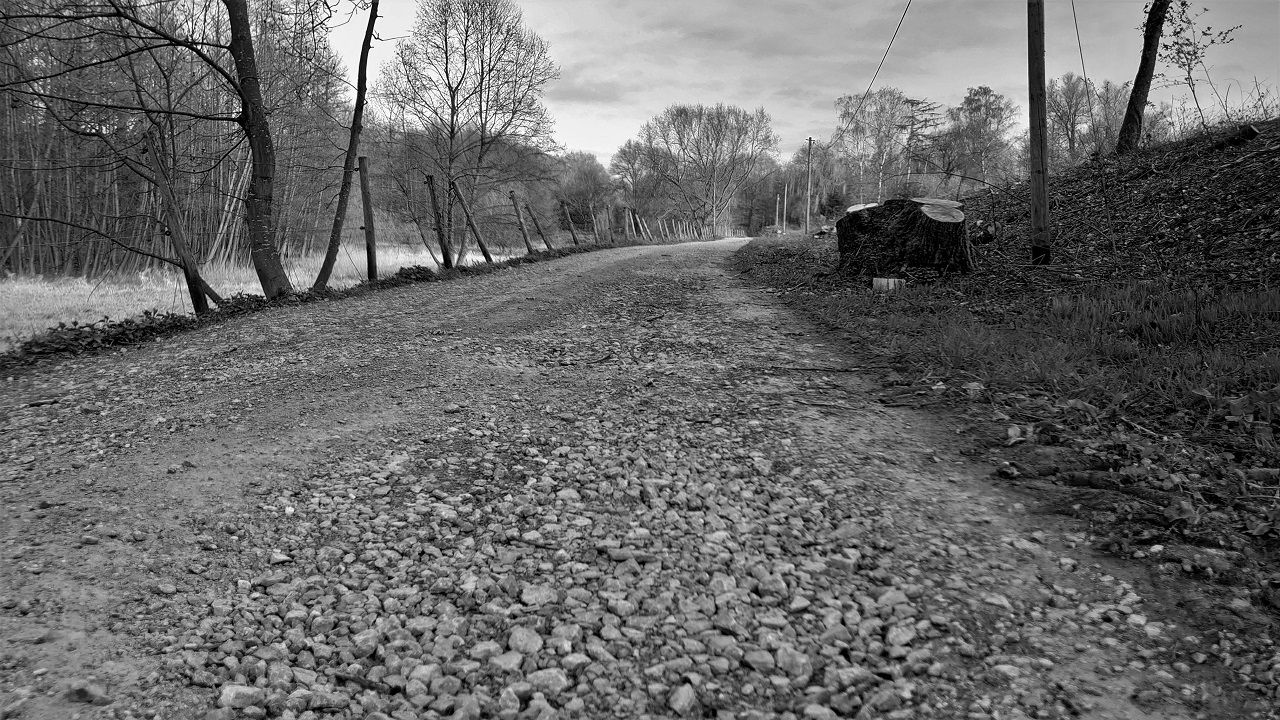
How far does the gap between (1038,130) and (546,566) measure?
8266 millimetres

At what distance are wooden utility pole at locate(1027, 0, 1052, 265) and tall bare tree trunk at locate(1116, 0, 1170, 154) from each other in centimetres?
591

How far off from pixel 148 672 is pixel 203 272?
17.2m

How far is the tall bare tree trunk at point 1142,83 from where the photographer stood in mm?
11922

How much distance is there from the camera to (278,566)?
2541 mm

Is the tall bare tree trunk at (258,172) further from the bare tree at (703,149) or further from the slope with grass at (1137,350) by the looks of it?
the bare tree at (703,149)

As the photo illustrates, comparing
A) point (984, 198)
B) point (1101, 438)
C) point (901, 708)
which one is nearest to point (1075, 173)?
point (984, 198)

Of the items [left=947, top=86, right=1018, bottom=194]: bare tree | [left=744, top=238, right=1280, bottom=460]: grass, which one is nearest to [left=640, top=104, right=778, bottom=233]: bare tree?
[left=947, top=86, right=1018, bottom=194]: bare tree

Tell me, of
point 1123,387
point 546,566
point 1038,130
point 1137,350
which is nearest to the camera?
point 546,566

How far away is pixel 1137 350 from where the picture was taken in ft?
15.1

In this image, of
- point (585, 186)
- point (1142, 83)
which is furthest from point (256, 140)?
point (585, 186)

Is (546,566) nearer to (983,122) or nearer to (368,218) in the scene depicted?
(368,218)

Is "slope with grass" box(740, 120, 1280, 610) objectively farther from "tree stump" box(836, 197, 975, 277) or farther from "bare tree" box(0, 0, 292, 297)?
"bare tree" box(0, 0, 292, 297)

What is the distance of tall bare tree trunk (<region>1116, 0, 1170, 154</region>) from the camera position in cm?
1192

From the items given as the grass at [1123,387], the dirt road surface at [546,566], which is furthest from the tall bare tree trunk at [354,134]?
the grass at [1123,387]
